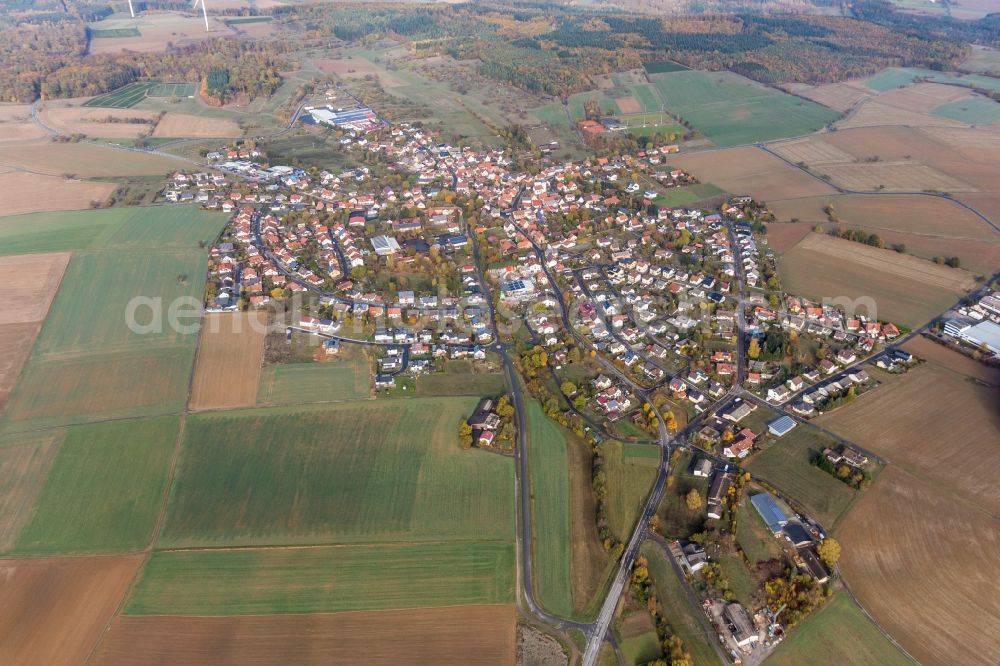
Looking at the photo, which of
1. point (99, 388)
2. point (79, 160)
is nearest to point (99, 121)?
point (79, 160)

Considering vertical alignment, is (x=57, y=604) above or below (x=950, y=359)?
below

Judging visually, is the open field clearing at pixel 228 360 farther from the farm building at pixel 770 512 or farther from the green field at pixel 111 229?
the farm building at pixel 770 512

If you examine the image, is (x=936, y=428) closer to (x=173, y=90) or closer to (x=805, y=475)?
(x=805, y=475)

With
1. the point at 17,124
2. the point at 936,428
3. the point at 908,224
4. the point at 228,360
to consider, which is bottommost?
the point at 228,360

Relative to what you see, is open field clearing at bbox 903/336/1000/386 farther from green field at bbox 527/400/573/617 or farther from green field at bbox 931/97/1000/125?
green field at bbox 931/97/1000/125

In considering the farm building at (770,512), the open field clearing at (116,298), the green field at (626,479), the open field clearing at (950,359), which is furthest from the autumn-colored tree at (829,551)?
the open field clearing at (116,298)

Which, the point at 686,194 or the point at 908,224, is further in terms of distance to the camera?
the point at 686,194

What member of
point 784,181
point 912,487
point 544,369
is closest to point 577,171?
point 784,181

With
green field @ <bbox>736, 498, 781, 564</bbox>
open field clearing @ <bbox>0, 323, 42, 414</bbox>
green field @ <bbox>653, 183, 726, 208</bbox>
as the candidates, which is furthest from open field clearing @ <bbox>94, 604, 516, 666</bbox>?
green field @ <bbox>653, 183, 726, 208</bbox>
